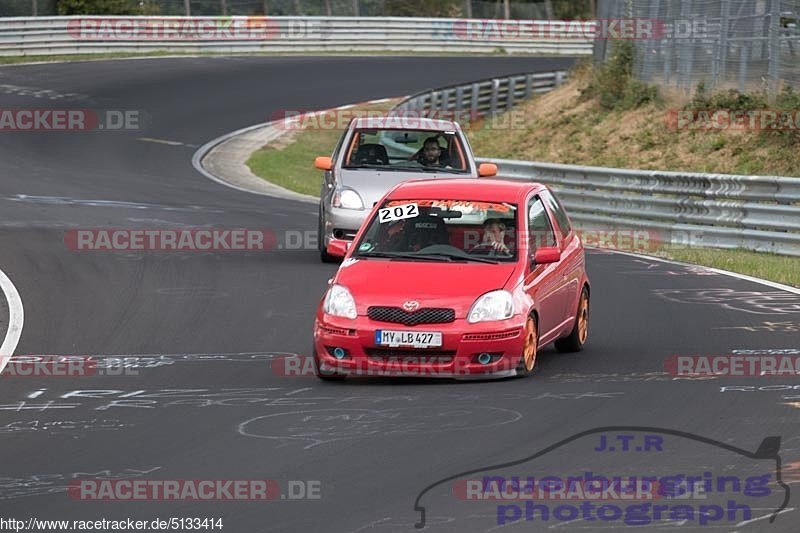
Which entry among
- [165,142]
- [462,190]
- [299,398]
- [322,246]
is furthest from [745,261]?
[165,142]

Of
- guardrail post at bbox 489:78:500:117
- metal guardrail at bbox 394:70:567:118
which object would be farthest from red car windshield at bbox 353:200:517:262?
guardrail post at bbox 489:78:500:117

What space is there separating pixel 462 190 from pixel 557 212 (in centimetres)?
117

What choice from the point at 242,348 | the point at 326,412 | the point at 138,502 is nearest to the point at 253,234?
the point at 242,348

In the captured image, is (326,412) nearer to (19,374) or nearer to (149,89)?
(19,374)

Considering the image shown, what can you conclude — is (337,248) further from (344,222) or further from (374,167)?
(374,167)

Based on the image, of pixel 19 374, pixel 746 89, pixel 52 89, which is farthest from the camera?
pixel 52 89

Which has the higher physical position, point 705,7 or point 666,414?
point 705,7

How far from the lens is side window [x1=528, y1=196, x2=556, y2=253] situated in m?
12.0

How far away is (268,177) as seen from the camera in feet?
101

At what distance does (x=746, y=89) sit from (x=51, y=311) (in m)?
18.1

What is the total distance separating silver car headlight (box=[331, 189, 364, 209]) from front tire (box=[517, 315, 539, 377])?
6.64 metres

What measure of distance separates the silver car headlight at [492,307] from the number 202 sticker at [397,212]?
1303 millimetres

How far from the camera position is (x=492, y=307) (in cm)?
1084

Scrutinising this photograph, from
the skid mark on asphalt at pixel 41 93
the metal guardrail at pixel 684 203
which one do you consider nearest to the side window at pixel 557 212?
the metal guardrail at pixel 684 203
